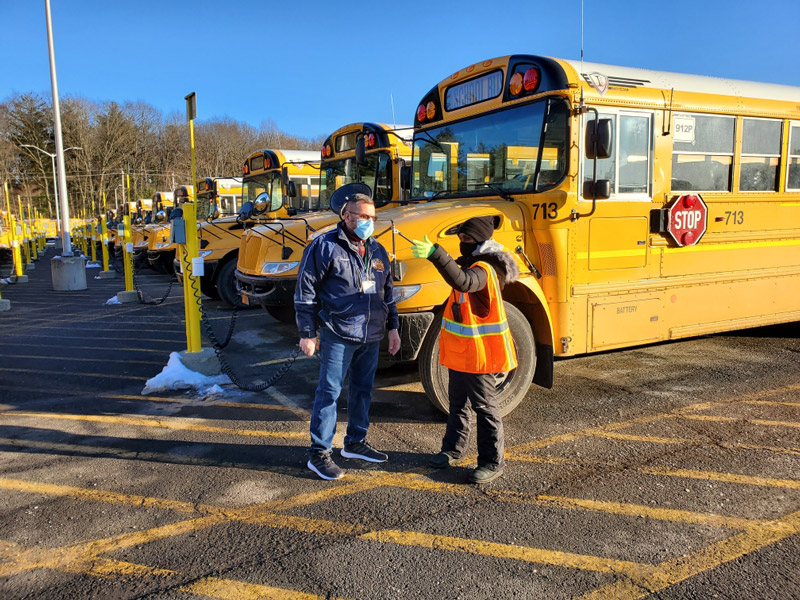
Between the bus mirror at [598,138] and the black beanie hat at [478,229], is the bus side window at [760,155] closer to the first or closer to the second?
the bus mirror at [598,138]

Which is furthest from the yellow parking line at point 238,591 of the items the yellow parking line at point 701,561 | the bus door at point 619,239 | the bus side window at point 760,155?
the bus side window at point 760,155

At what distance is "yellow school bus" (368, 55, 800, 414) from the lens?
14.2 feet

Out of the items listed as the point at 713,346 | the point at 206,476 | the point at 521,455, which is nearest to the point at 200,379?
the point at 206,476

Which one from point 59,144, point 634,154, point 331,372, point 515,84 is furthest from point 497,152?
point 59,144

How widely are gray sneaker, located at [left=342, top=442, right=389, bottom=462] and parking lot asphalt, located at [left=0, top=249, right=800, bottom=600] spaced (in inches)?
2.7

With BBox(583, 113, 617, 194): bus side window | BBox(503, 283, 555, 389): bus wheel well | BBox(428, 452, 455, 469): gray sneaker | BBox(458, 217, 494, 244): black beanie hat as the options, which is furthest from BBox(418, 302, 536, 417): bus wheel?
BBox(583, 113, 617, 194): bus side window

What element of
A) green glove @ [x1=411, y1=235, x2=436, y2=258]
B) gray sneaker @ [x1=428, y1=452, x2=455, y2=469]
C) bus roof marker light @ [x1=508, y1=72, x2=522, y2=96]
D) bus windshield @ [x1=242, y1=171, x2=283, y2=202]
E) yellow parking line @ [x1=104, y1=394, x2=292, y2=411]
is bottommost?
yellow parking line @ [x1=104, y1=394, x2=292, y2=411]

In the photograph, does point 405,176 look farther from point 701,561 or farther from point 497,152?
point 701,561

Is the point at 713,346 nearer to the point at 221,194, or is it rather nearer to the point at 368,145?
the point at 368,145

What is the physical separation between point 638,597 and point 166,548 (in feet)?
7.13

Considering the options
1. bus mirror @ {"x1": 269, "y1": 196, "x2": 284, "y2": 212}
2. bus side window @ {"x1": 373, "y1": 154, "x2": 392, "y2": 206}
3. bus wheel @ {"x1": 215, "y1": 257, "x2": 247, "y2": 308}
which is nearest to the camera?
bus side window @ {"x1": 373, "y1": 154, "x2": 392, "y2": 206}

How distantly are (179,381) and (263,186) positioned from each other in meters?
7.63

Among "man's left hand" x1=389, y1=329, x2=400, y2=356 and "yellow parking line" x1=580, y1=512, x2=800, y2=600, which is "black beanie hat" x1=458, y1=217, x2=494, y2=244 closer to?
"man's left hand" x1=389, y1=329, x2=400, y2=356

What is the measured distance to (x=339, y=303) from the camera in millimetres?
3455
